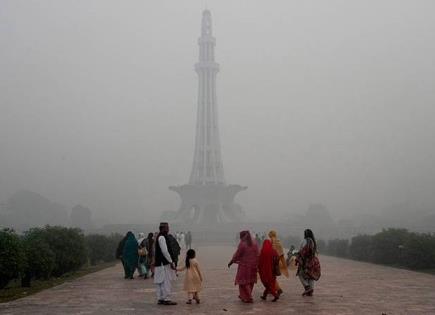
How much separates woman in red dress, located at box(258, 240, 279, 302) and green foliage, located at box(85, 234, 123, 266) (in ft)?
42.5

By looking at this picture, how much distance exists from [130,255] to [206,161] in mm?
59926

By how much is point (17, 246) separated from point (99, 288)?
7.21 ft

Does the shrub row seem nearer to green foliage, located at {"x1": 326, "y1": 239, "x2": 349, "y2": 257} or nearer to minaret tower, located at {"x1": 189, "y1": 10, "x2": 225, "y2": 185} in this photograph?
green foliage, located at {"x1": 326, "y1": 239, "x2": 349, "y2": 257}

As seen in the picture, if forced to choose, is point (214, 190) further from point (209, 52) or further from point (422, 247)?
point (422, 247)

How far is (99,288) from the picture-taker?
37.5ft

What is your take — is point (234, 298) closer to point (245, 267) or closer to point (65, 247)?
point (245, 267)

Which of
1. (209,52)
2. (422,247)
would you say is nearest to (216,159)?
(209,52)

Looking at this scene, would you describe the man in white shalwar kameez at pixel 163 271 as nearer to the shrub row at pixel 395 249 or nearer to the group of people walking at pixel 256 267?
the group of people walking at pixel 256 267

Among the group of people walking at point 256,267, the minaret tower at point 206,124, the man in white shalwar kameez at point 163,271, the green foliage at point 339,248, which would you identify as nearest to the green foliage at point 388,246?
the green foliage at point 339,248

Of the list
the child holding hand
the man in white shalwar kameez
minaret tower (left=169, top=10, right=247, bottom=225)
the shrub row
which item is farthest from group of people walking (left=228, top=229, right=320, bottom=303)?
minaret tower (left=169, top=10, right=247, bottom=225)

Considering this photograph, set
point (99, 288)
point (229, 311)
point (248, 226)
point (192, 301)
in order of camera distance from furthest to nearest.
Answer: point (248, 226) → point (99, 288) → point (192, 301) → point (229, 311)

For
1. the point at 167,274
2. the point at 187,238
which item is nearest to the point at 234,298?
the point at 167,274

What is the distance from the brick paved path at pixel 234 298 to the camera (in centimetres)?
814

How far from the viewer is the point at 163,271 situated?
910cm
